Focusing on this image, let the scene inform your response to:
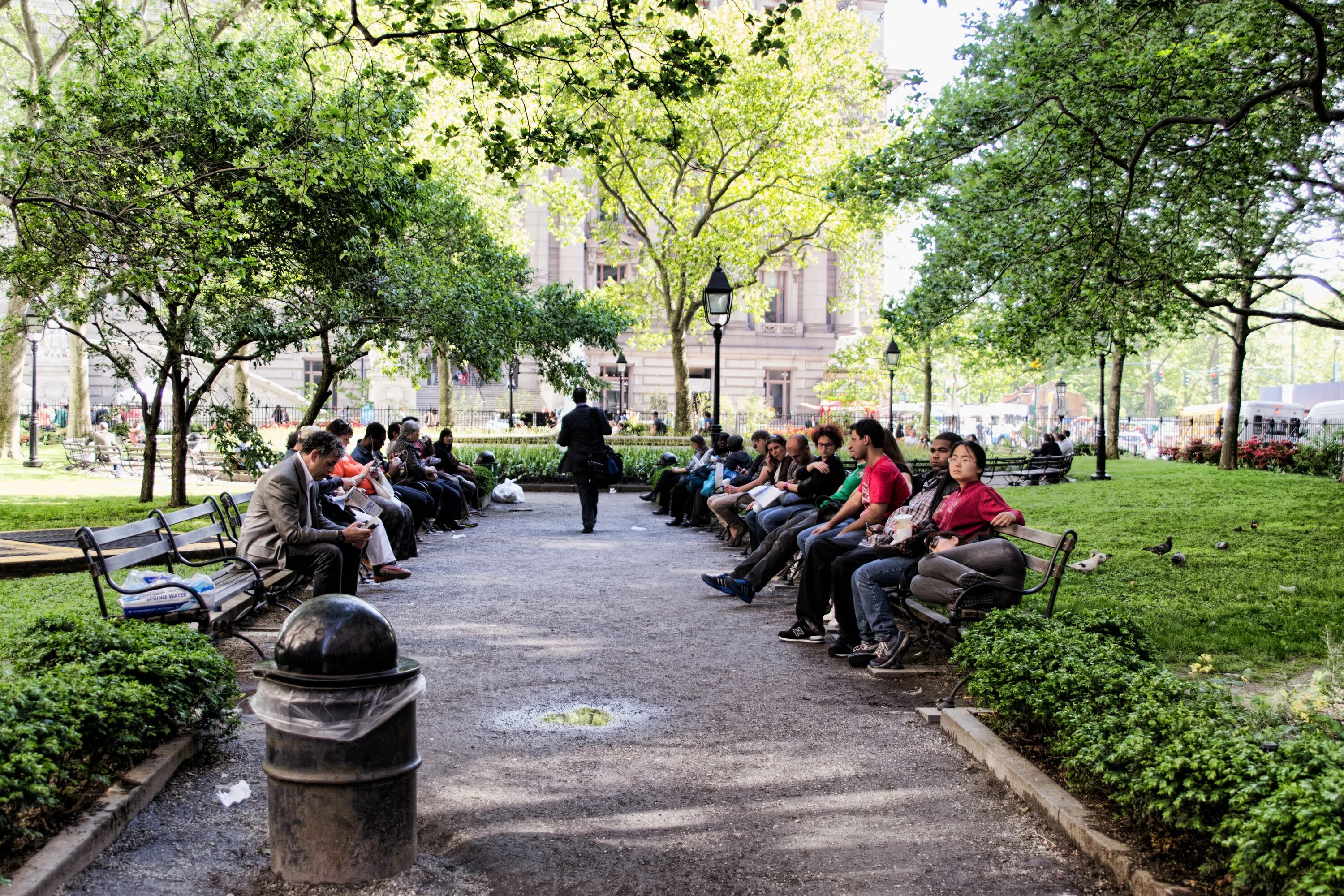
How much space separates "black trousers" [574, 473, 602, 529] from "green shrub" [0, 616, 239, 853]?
9.92 metres

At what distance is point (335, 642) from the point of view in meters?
3.70

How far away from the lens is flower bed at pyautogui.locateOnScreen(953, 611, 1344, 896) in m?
3.15

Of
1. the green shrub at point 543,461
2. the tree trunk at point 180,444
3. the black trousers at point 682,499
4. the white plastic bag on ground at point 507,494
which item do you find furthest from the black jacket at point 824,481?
the green shrub at point 543,461

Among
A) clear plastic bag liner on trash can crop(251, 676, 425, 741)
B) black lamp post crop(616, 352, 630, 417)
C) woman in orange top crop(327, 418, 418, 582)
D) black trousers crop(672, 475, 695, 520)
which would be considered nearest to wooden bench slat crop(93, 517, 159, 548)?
clear plastic bag liner on trash can crop(251, 676, 425, 741)

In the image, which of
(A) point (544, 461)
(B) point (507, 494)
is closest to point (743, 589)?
(B) point (507, 494)

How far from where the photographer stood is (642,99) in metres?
28.7

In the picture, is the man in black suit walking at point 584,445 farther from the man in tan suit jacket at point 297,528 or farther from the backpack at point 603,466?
the man in tan suit jacket at point 297,528

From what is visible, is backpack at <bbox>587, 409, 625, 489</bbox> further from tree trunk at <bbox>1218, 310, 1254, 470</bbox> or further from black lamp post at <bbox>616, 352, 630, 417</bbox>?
black lamp post at <bbox>616, 352, 630, 417</bbox>

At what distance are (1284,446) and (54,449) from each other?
36245mm

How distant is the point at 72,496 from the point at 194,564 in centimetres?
1367

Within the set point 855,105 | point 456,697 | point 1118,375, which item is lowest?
point 456,697

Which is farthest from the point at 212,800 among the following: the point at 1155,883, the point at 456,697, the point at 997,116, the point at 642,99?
the point at 642,99

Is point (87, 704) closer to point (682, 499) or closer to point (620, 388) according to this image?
point (682, 499)

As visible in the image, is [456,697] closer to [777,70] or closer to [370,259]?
[370,259]
